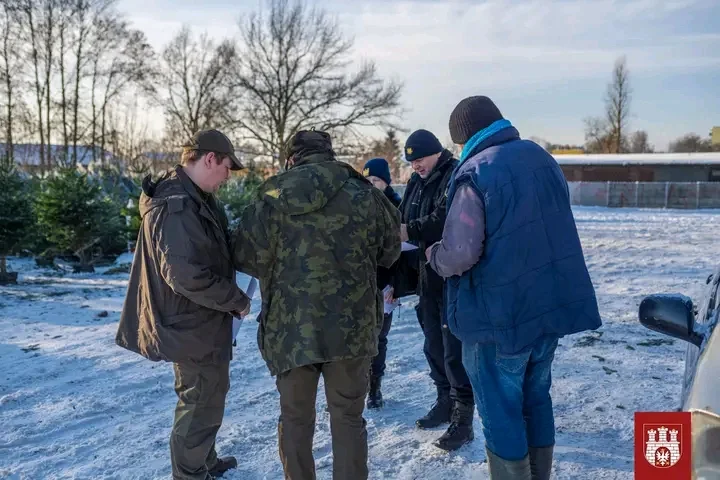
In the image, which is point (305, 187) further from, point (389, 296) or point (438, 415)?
point (438, 415)

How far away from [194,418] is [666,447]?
2.07 meters

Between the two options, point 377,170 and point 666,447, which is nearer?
point 666,447

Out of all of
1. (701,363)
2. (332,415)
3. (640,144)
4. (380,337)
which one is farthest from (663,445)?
(640,144)

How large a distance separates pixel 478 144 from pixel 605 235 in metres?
15.0

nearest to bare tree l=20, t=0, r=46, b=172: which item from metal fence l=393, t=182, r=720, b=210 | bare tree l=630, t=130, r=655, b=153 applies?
metal fence l=393, t=182, r=720, b=210

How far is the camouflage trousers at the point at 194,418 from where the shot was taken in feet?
9.49

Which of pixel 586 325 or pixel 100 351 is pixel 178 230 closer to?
pixel 586 325

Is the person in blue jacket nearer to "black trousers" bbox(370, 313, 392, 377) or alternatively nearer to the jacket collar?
the jacket collar

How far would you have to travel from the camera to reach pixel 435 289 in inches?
151

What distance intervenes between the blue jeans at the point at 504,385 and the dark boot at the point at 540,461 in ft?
0.63

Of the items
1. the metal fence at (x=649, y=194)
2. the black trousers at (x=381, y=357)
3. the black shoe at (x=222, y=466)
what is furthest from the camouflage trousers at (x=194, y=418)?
the metal fence at (x=649, y=194)

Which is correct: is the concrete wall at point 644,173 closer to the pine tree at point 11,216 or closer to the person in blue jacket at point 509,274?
the pine tree at point 11,216

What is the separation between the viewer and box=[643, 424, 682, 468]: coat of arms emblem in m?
1.82

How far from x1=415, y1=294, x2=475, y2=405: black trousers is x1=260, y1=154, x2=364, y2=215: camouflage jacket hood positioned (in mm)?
1495
